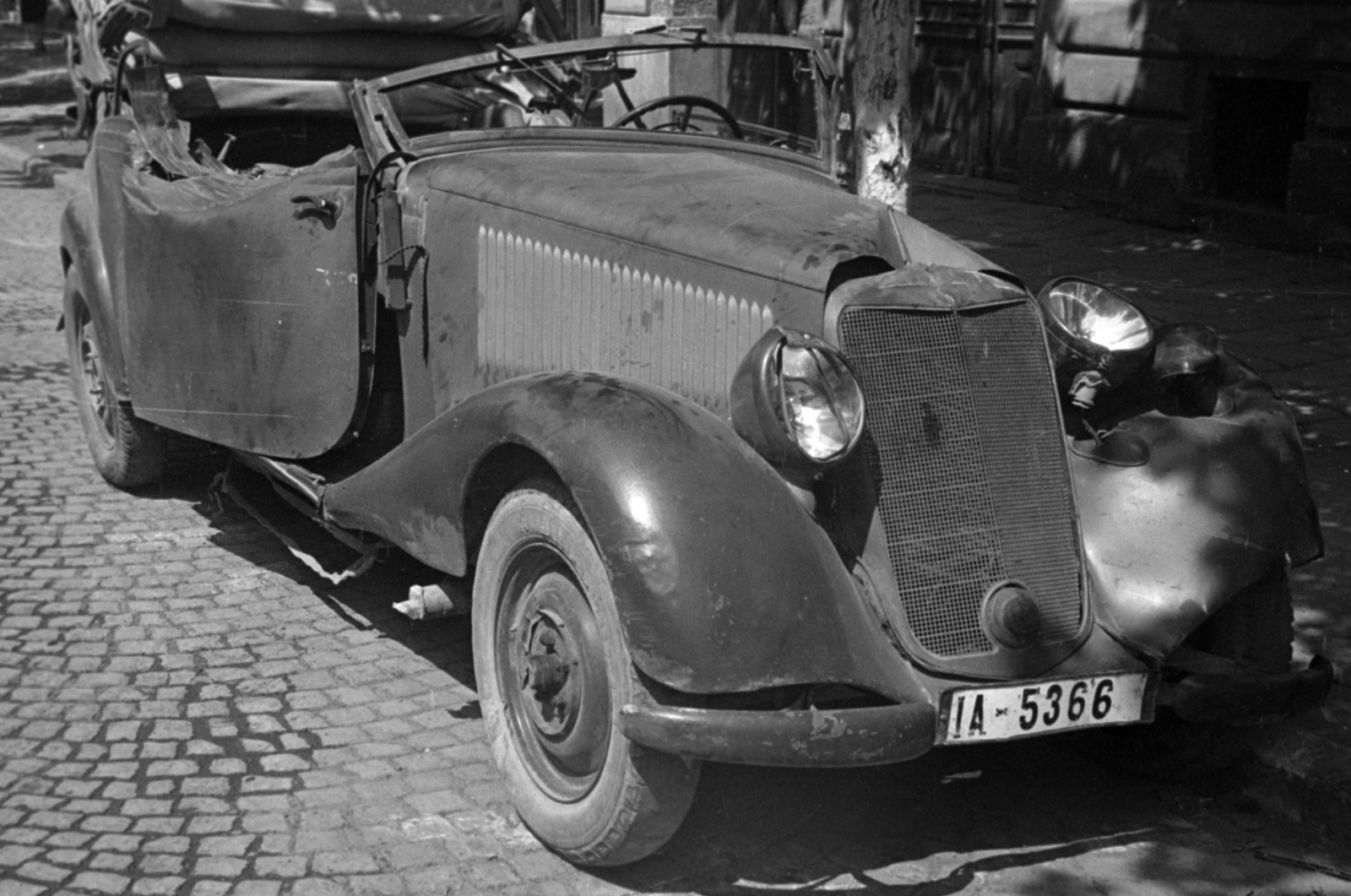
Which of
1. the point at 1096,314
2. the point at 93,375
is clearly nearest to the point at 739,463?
the point at 1096,314

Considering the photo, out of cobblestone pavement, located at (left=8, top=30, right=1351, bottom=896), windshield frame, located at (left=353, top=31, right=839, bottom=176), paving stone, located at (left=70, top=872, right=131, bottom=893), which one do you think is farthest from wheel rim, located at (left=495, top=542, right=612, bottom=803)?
windshield frame, located at (left=353, top=31, right=839, bottom=176)

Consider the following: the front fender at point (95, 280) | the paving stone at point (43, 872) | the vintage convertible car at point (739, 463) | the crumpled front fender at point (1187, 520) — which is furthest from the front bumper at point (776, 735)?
the front fender at point (95, 280)

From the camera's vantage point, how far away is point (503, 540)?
12.7 ft

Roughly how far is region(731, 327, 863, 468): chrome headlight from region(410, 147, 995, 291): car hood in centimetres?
21

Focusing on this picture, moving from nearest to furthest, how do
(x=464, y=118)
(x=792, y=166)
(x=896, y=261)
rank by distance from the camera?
(x=896, y=261), (x=792, y=166), (x=464, y=118)

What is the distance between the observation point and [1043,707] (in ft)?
11.6

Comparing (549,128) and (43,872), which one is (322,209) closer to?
(549,128)

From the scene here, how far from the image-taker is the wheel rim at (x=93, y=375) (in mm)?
6453

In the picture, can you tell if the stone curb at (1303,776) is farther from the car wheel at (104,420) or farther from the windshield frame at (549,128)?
the car wheel at (104,420)

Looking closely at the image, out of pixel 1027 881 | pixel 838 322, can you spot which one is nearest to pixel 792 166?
pixel 838 322

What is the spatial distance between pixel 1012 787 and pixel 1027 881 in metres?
0.50

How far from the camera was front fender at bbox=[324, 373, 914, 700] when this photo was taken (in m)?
3.30

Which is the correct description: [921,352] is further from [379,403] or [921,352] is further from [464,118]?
[464,118]

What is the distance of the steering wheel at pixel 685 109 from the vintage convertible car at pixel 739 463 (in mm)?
203
